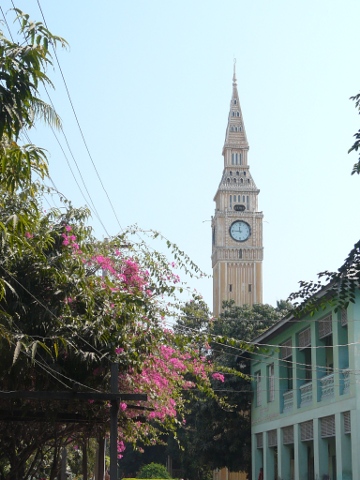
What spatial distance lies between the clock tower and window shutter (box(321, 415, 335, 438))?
71.1 metres

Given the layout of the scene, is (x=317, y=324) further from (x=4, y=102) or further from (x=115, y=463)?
(x=4, y=102)

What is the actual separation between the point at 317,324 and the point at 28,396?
55.9 feet

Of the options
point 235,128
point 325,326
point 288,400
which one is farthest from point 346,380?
point 235,128

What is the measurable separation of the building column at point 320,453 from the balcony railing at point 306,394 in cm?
161

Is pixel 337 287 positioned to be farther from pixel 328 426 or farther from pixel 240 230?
pixel 240 230

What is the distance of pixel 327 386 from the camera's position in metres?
27.8

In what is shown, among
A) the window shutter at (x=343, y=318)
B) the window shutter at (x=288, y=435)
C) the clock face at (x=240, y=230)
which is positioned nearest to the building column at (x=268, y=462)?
the window shutter at (x=288, y=435)

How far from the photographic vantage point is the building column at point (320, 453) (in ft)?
91.5

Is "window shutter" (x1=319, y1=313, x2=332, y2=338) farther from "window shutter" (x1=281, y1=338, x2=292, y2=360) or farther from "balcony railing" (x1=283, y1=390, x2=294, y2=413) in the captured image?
"balcony railing" (x1=283, y1=390, x2=294, y2=413)

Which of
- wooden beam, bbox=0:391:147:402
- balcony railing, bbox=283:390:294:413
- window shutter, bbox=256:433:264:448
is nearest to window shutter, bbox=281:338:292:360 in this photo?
balcony railing, bbox=283:390:294:413

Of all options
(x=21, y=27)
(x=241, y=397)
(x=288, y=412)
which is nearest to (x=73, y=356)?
(x=21, y=27)

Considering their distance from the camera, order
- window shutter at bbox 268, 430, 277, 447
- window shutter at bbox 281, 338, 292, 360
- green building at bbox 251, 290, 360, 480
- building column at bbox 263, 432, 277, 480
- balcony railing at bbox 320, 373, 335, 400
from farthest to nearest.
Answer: building column at bbox 263, 432, 277, 480, window shutter at bbox 268, 430, 277, 447, window shutter at bbox 281, 338, 292, 360, balcony railing at bbox 320, 373, 335, 400, green building at bbox 251, 290, 360, 480

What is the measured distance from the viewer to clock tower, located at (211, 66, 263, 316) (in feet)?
329

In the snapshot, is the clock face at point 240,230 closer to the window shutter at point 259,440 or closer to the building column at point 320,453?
the window shutter at point 259,440
